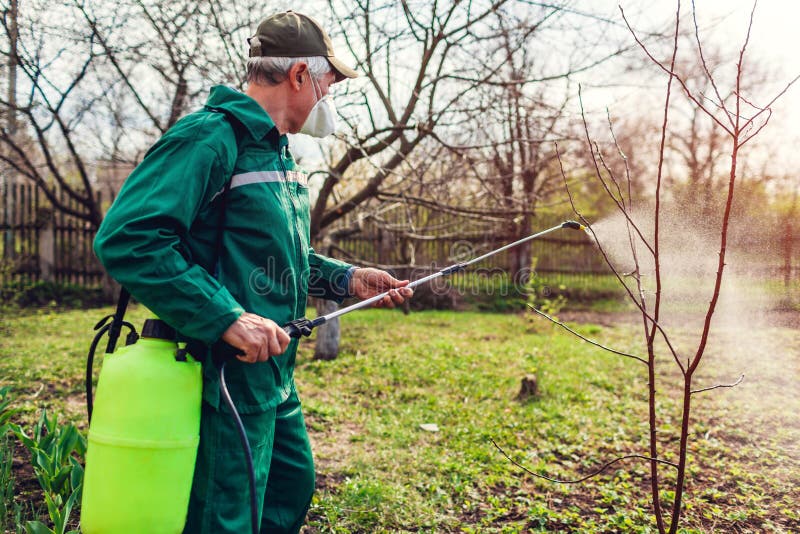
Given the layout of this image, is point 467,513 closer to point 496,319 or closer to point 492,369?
point 492,369

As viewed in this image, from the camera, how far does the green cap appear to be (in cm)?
192

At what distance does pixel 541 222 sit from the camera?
43.4ft

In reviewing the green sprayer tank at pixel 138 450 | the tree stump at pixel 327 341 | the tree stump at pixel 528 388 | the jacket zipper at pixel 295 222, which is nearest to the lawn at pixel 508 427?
the tree stump at pixel 528 388

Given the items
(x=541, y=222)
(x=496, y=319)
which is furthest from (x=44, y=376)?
(x=541, y=222)

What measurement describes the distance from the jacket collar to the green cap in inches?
7.9

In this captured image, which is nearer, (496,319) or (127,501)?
(127,501)

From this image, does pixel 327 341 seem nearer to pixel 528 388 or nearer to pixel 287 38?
pixel 528 388

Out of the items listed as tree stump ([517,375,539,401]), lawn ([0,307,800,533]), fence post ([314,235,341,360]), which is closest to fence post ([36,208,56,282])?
lawn ([0,307,800,533])

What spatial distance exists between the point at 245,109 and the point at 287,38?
318mm

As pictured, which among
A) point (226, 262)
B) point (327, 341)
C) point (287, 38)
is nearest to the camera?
point (226, 262)

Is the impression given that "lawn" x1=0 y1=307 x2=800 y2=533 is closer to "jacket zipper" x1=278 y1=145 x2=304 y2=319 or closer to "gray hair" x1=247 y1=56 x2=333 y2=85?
"jacket zipper" x1=278 y1=145 x2=304 y2=319

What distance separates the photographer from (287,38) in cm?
192

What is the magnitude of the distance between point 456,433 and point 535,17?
331 centimetres

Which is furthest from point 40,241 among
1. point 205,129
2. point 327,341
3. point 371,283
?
point 205,129
